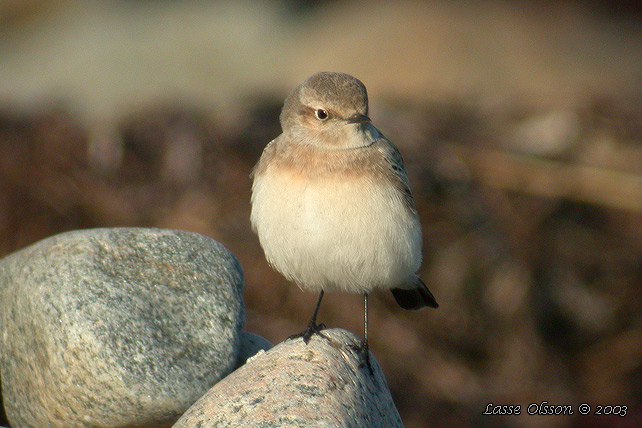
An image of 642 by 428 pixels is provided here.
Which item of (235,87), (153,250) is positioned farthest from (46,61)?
(153,250)

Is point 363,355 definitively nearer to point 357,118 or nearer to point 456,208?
point 357,118

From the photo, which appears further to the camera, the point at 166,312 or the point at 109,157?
the point at 109,157

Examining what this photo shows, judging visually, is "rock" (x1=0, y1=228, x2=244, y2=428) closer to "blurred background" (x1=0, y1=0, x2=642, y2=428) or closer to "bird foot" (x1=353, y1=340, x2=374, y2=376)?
"bird foot" (x1=353, y1=340, x2=374, y2=376)

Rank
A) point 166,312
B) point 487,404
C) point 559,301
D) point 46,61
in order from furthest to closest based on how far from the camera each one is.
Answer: point 46,61 < point 559,301 < point 487,404 < point 166,312

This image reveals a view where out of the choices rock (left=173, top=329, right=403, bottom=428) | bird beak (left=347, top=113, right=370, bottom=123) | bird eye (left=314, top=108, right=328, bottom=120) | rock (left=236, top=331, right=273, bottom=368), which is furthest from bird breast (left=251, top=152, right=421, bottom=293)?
rock (left=236, top=331, right=273, bottom=368)

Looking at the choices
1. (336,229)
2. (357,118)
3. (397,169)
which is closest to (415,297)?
(397,169)

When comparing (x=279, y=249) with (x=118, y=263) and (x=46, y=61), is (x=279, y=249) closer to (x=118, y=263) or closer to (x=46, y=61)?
(x=118, y=263)
